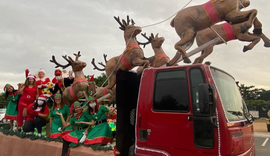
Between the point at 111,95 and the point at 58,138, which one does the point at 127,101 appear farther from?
the point at 111,95

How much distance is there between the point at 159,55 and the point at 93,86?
9.48 ft

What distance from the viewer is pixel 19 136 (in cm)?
577

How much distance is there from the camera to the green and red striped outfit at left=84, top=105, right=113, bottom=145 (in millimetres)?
4349

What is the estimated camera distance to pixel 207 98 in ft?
7.09

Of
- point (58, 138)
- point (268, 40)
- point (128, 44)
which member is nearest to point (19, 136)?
point (58, 138)

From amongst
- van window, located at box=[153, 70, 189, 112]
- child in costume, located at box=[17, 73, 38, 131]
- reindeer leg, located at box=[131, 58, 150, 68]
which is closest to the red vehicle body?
van window, located at box=[153, 70, 189, 112]

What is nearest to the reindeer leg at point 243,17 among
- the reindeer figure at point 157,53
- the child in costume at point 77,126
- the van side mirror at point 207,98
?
the reindeer figure at point 157,53

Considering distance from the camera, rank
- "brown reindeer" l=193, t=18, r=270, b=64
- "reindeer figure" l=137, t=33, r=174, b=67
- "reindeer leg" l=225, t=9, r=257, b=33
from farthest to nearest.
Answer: "reindeer figure" l=137, t=33, r=174, b=67
"brown reindeer" l=193, t=18, r=270, b=64
"reindeer leg" l=225, t=9, r=257, b=33

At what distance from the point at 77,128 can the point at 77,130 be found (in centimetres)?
11

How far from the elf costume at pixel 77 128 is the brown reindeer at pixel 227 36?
9.59 ft

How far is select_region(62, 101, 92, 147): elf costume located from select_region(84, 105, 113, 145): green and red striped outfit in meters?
0.18

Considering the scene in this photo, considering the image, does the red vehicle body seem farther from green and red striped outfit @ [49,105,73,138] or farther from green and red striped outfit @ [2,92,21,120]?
green and red striped outfit @ [2,92,21,120]

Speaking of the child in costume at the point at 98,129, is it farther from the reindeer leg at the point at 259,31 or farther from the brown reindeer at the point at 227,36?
the reindeer leg at the point at 259,31

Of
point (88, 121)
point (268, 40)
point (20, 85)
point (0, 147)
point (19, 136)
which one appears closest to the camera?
point (268, 40)
